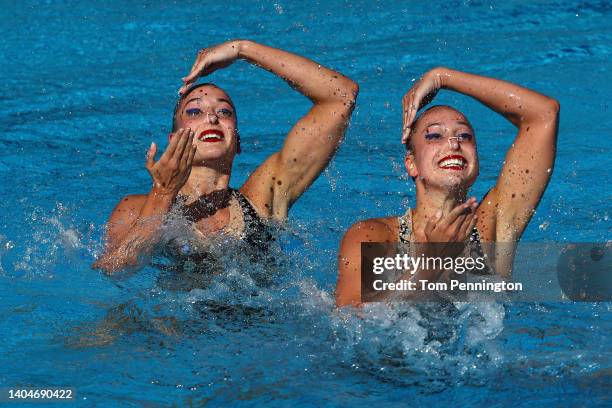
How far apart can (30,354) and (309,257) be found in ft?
5.27

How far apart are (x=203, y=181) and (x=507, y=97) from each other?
1472mm

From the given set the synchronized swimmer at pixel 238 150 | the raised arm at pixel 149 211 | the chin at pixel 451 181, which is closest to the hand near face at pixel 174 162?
the raised arm at pixel 149 211

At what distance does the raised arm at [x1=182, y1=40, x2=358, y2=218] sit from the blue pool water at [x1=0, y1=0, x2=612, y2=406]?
260mm

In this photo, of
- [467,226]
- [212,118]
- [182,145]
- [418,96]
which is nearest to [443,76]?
[418,96]

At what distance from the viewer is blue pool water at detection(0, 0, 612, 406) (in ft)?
13.6

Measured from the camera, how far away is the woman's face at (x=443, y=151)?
4375 mm

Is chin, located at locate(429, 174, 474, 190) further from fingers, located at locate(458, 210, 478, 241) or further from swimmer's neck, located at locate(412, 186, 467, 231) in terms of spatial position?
fingers, located at locate(458, 210, 478, 241)

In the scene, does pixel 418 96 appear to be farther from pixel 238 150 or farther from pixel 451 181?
pixel 238 150

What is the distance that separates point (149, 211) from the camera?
4508mm

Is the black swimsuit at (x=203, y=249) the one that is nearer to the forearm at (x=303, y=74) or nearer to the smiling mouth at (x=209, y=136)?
the smiling mouth at (x=209, y=136)

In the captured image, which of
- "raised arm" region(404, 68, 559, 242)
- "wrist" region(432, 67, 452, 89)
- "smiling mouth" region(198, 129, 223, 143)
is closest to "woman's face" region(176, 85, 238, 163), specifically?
"smiling mouth" region(198, 129, 223, 143)

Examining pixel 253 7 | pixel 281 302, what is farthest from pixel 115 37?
pixel 281 302

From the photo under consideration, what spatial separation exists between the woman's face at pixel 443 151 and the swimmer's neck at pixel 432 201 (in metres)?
0.04

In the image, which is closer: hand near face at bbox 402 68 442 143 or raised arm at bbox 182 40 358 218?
hand near face at bbox 402 68 442 143
